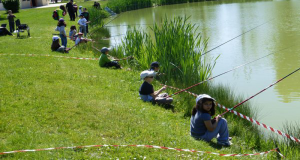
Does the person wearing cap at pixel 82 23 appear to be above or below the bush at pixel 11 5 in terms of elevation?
below

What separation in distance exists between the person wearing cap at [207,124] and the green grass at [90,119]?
19 centimetres

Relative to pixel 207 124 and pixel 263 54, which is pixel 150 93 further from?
pixel 263 54

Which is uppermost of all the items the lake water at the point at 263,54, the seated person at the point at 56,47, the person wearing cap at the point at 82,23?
the person wearing cap at the point at 82,23

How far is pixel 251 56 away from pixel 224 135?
9525 mm

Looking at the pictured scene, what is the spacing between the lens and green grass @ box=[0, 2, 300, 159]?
577cm

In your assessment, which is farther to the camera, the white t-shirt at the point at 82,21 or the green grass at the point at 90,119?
the white t-shirt at the point at 82,21

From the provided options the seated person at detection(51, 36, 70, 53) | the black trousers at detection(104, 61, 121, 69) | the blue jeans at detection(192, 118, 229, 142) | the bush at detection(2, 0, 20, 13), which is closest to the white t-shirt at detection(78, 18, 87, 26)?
the seated person at detection(51, 36, 70, 53)

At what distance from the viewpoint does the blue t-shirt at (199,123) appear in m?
6.63

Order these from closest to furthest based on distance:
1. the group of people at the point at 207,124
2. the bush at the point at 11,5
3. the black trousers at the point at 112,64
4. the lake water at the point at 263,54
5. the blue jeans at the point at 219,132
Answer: the group of people at the point at 207,124 < the blue jeans at the point at 219,132 < the lake water at the point at 263,54 < the black trousers at the point at 112,64 < the bush at the point at 11,5

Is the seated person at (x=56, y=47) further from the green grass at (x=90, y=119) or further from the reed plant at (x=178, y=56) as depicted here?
the reed plant at (x=178, y=56)

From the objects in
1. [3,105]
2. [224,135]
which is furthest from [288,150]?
[3,105]

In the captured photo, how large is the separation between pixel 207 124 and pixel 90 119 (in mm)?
1892

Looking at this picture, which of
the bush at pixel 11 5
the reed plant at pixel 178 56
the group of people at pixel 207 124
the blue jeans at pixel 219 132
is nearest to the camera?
the group of people at pixel 207 124

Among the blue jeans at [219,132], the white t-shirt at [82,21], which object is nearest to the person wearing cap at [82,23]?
the white t-shirt at [82,21]
